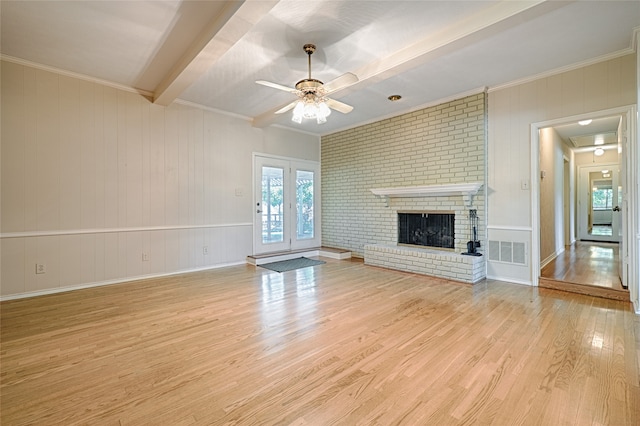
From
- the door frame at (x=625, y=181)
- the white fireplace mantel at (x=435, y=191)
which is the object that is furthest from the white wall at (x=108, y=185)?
the door frame at (x=625, y=181)

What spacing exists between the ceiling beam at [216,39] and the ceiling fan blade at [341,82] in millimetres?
840

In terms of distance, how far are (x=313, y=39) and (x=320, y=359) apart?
3001 millimetres

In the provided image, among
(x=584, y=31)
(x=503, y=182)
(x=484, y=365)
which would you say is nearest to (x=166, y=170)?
(x=484, y=365)

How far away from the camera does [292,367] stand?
6.79 feet

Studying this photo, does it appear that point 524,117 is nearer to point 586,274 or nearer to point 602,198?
point 586,274

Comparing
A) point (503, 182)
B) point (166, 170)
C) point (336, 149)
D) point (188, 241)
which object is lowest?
point (188, 241)

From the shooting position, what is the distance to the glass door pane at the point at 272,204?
6.06 meters

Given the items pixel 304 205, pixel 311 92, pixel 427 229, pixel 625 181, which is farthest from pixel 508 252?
pixel 304 205

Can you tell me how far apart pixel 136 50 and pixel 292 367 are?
3.69m

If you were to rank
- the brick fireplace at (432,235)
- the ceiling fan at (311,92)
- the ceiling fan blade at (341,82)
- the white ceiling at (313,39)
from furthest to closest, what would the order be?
the brick fireplace at (432,235), the ceiling fan at (311,92), the ceiling fan blade at (341,82), the white ceiling at (313,39)

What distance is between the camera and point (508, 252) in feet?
14.0

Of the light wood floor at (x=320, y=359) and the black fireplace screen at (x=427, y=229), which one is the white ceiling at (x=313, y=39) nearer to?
the black fireplace screen at (x=427, y=229)

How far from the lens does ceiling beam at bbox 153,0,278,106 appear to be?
2328 millimetres

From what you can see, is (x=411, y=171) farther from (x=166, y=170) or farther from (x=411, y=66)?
(x=166, y=170)
